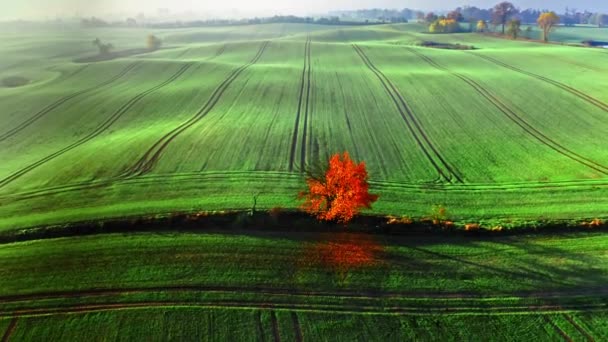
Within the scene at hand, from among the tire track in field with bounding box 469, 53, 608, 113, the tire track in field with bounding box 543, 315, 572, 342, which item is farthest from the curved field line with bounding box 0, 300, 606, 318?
the tire track in field with bounding box 469, 53, 608, 113

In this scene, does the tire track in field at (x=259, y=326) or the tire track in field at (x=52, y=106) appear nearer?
the tire track in field at (x=259, y=326)

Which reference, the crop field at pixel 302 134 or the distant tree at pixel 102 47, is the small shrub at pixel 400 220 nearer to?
the crop field at pixel 302 134

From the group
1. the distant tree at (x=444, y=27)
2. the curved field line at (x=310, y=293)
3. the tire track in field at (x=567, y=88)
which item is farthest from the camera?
the distant tree at (x=444, y=27)

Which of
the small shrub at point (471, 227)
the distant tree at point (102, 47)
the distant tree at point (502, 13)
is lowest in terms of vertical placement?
the small shrub at point (471, 227)

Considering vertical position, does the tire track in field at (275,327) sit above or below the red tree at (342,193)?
below

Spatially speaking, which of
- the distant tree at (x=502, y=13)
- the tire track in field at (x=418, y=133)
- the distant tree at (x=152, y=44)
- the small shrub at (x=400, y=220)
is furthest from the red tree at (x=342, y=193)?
the distant tree at (x=502, y=13)

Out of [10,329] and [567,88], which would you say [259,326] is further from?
[567,88]
